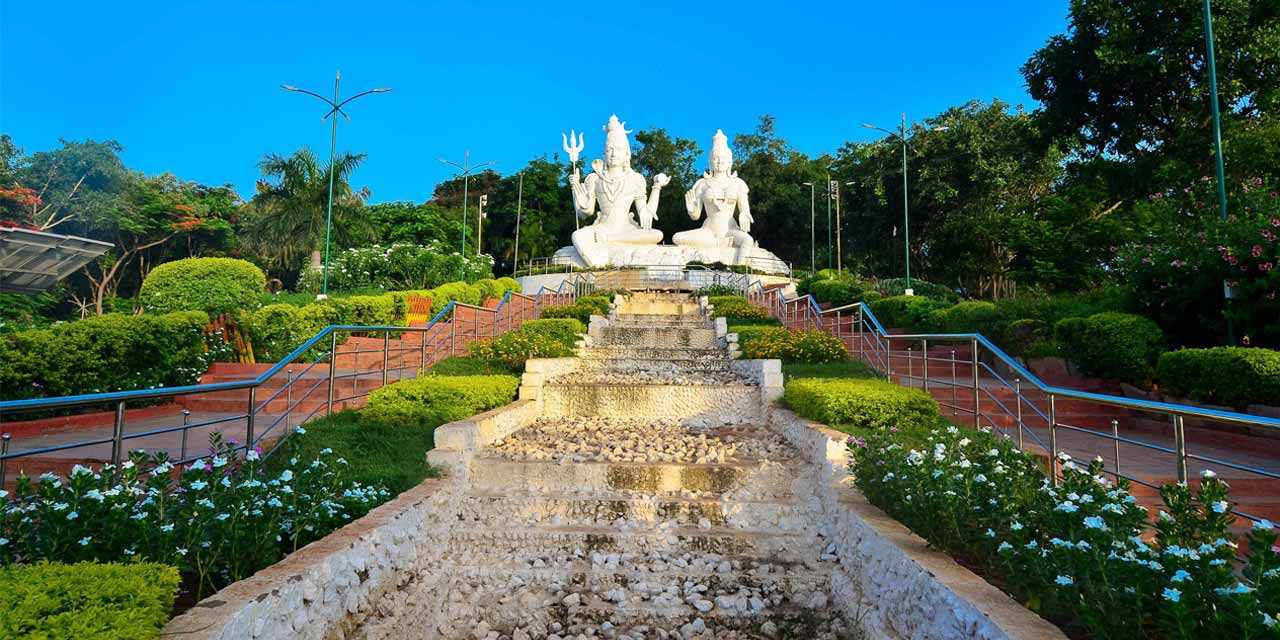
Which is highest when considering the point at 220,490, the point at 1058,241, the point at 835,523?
the point at 1058,241

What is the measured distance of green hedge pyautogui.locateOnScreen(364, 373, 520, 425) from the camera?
6395mm

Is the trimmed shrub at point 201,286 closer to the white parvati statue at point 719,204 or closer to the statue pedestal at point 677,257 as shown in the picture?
the statue pedestal at point 677,257

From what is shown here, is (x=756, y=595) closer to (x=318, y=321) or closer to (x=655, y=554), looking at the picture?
(x=655, y=554)

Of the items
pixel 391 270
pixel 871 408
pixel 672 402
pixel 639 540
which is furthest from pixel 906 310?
pixel 391 270

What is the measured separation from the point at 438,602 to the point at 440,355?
264 inches

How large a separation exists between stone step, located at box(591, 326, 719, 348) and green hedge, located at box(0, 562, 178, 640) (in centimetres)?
1004

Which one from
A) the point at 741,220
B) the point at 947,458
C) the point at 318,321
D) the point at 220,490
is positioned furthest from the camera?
the point at 741,220

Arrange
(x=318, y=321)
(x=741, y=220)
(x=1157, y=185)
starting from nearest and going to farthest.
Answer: (x=318, y=321), (x=1157, y=185), (x=741, y=220)

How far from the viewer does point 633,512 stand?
5168 millimetres

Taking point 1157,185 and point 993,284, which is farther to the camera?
point 993,284

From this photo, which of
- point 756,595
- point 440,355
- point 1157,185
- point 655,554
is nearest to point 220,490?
point 655,554

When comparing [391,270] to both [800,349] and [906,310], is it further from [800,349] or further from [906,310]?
[906,310]

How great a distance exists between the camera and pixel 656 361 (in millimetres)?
10406

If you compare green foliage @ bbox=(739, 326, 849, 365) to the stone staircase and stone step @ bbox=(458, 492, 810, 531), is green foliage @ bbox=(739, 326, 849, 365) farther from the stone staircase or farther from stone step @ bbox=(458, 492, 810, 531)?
stone step @ bbox=(458, 492, 810, 531)
